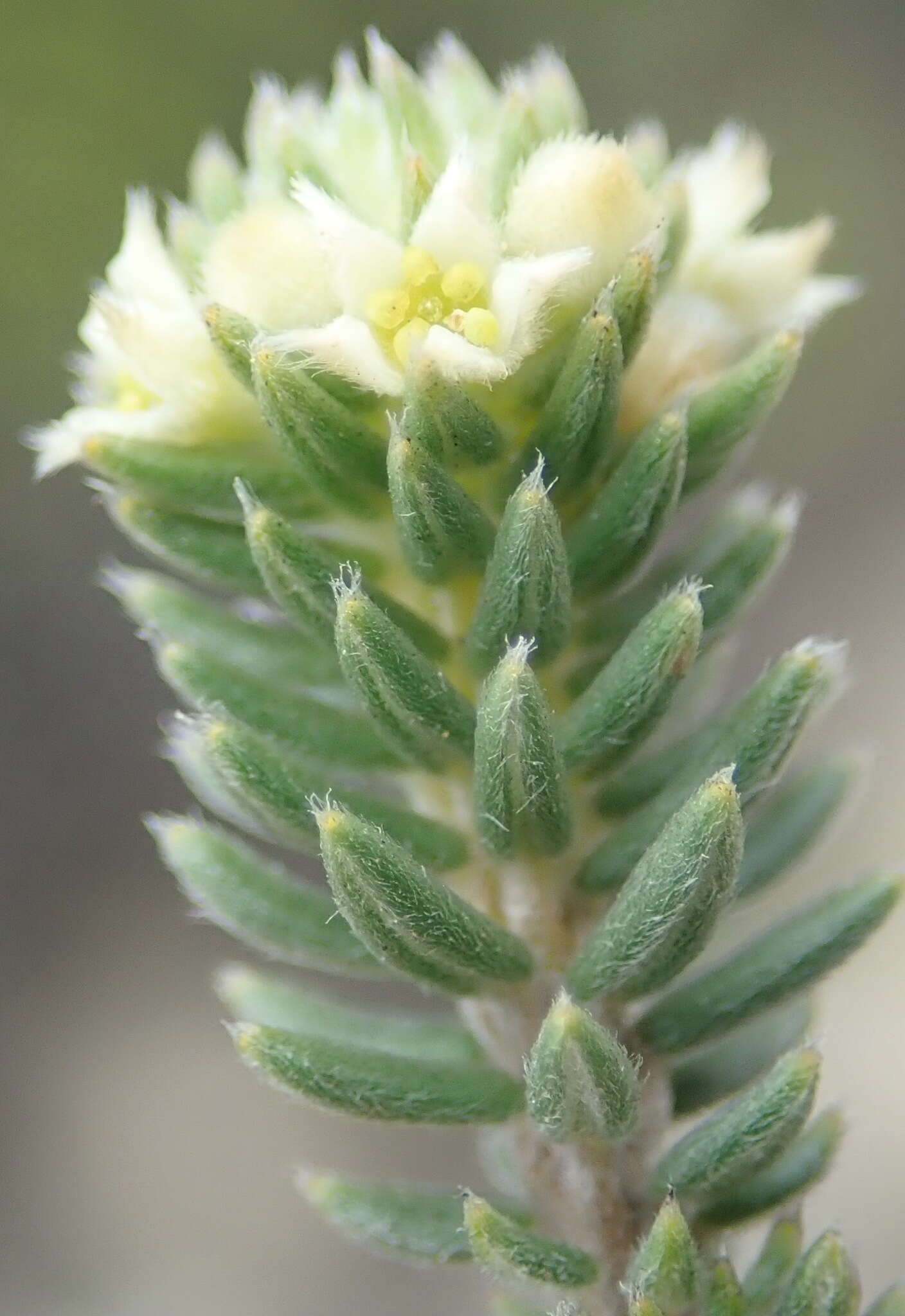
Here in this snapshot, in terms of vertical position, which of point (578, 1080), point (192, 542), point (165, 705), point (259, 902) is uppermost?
point (165, 705)

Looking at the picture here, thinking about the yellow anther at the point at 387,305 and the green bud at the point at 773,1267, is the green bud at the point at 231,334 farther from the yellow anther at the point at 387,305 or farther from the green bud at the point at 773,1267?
the green bud at the point at 773,1267

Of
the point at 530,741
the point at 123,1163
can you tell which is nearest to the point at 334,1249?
the point at 123,1163

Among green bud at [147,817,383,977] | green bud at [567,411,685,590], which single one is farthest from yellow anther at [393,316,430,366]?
green bud at [147,817,383,977]

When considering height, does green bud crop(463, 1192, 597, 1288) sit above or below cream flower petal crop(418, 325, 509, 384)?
below

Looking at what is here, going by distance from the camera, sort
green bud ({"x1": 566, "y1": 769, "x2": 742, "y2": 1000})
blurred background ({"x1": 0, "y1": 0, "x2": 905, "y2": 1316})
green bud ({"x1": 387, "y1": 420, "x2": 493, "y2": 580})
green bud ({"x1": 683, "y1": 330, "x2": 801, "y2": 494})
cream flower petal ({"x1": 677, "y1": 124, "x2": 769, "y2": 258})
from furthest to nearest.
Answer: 1. blurred background ({"x1": 0, "y1": 0, "x2": 905, "y2": 1316})
2. cream flower petal ({"x1": 677, "y1": 124, "x2": 769, "y2": 258})
3. green bud ({"x1": 683, "y1": 330, "x2": 801, "y2": 494})
4. green bud ({"x1": 387, "y1": 420, "x2": 493, "y2": 580})
5. green bud ({"x1": 566, "y1": 769, "x2": 742, "y2": 1000})

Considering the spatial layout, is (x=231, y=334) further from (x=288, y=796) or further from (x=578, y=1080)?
(x=578, y=1080)

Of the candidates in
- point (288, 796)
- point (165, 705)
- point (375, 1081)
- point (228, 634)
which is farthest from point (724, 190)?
point (165, 705)

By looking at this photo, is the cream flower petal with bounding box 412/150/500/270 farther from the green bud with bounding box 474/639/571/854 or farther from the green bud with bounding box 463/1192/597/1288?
the green bud with bounding box 463/1192/597/1288
